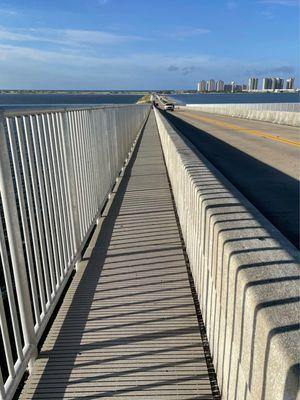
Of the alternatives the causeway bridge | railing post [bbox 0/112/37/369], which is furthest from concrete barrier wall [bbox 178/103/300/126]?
railing post [bbox 0/112/37/369]

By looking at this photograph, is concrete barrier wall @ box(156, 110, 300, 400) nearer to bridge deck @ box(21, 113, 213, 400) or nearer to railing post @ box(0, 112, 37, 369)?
bridge deck @ box(21, 113, 213, 400)

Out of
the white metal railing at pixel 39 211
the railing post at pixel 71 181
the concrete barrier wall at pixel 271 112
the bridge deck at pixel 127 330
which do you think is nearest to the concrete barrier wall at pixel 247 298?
the bridge deck at pixel 127 330

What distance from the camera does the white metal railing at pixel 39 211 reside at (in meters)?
2.86

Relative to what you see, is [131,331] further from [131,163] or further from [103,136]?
[131,163]

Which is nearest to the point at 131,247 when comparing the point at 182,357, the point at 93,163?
the point at 93,163

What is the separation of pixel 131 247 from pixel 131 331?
2153 mm

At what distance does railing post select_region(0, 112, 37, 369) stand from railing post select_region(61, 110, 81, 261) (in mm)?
1734

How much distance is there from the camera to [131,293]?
4461mm

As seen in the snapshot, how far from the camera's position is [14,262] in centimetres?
298

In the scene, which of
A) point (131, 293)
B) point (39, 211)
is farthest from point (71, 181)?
point (131, 293)

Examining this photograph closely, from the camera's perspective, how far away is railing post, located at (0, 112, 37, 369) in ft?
9.05

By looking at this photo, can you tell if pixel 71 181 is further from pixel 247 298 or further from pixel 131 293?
pixel 247 298

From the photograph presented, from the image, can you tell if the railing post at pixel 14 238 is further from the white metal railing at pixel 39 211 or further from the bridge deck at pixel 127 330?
the bridge deck at pixel 127 330

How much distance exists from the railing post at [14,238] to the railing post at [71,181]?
173 centimetres
